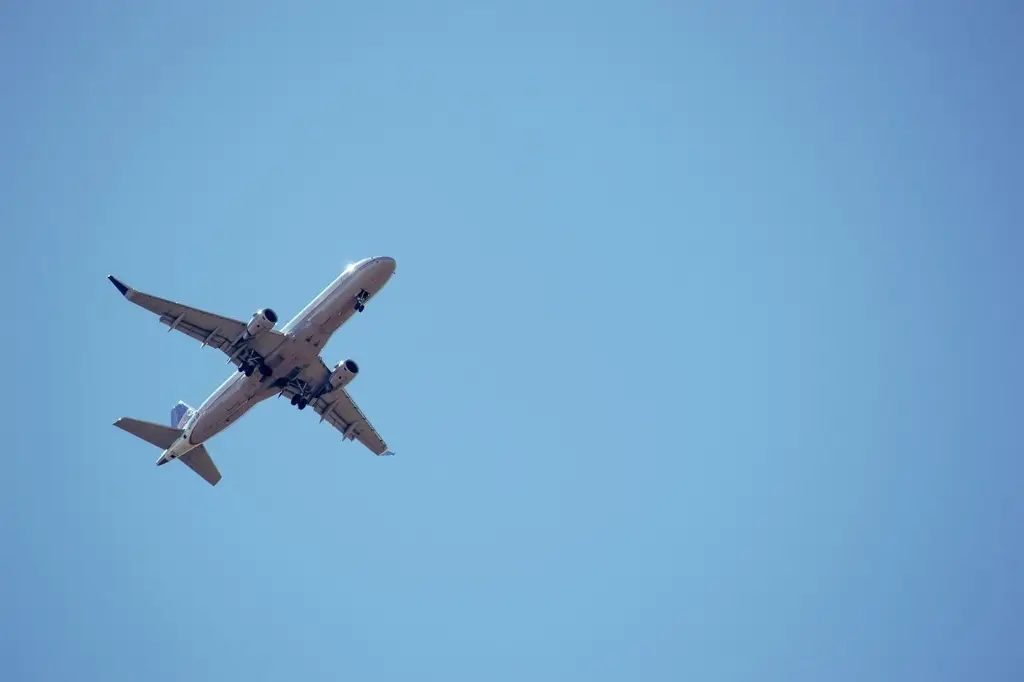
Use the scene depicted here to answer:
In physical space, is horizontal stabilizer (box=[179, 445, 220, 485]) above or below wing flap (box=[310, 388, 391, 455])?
below

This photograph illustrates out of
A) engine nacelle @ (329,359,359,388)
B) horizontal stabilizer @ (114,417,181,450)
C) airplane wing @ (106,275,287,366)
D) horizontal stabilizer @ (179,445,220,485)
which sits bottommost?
horizontal stabilizer @ (114,417,181,450)

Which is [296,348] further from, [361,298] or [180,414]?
[180,414]

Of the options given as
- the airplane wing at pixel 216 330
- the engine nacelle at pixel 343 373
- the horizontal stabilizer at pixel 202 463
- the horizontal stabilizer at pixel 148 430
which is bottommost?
the horizontal stabilizer at pixel 148 430

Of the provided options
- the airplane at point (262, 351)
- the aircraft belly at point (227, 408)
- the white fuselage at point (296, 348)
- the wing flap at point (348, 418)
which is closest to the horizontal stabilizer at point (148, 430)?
the airplane at point (262, 351)

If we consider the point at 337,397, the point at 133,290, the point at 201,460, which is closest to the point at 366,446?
the point at 337,397

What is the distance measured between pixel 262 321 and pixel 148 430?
509 inches

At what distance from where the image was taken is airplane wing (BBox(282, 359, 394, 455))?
72.0m

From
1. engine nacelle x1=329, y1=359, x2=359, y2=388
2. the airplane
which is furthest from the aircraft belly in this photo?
engine nacelle x1=329, y1=359, x2=359, y2=388

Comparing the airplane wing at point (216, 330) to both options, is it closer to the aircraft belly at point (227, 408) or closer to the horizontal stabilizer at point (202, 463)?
the aircraft belly at point (227, 408)

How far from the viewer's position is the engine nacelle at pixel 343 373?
6912 cm

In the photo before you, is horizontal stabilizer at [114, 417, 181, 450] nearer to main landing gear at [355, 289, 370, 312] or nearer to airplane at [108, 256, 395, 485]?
airplane at [108, 256, 395, 485]

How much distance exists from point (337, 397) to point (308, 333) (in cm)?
877

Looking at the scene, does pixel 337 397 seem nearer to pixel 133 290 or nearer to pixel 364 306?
pixel 364 306

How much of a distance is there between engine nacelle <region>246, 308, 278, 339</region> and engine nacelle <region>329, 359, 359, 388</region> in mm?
6849
